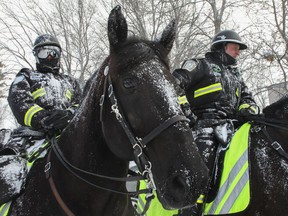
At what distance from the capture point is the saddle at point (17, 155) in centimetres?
337

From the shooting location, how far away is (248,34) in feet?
56.3

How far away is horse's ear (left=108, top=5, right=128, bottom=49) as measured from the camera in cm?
277

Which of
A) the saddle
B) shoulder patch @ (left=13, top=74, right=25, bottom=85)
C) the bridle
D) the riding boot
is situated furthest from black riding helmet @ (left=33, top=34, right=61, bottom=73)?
the riding boot

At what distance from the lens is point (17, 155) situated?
378 cm

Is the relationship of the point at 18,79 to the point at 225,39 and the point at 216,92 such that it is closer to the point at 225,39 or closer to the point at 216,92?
the point at 216,92

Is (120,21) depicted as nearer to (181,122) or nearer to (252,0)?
(181,122)

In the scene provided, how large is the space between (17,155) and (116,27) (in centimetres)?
182

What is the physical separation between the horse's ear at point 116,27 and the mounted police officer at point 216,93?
7.42ft

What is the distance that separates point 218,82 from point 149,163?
3.23 metres

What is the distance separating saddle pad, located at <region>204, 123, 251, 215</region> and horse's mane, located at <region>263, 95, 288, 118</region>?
13.4 inches

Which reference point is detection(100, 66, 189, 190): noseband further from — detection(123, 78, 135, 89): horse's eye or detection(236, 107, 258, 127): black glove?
detection(236, 107, 258, 127): black glove

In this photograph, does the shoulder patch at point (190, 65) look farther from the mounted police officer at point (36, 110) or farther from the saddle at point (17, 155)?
the saddle at point (17, 155)

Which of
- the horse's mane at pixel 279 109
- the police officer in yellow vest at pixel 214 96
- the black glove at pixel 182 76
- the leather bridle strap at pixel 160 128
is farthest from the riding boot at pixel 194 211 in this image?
the leather bridle strap at pixel 160 128

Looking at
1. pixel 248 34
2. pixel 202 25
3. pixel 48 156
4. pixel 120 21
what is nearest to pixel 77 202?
pixel 48 156
